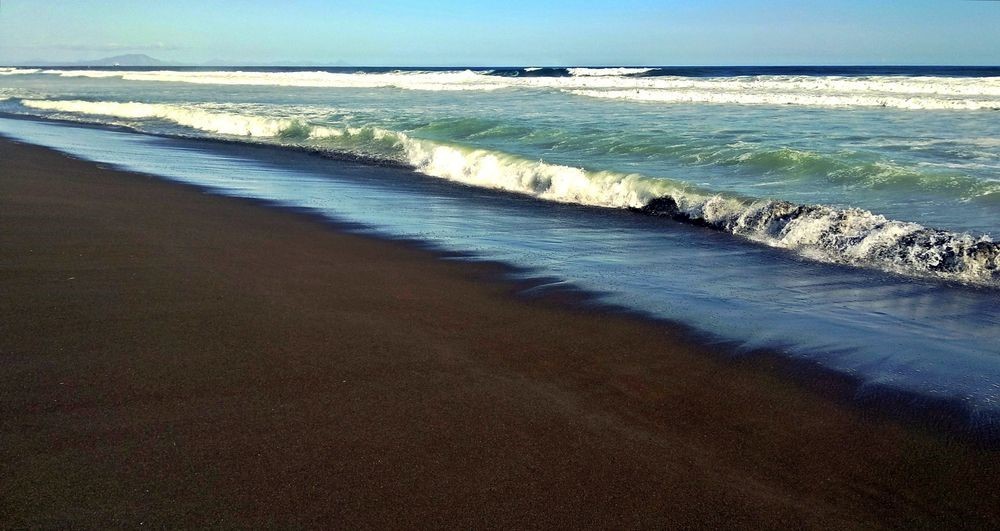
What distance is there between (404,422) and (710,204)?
6916 mm

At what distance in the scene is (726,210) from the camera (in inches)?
→ 360

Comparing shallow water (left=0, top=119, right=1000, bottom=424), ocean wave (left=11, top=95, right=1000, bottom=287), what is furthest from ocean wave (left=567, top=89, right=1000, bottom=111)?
shallow water (left=0, top=119, right=1000, bottom=424)

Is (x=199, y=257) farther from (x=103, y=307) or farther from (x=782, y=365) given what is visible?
(x=782, y=365)

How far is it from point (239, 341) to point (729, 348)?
292 centimetres

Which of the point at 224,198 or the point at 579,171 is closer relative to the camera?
the point at 224,198

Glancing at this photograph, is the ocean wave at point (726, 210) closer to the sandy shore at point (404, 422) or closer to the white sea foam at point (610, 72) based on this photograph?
the sandy shore at point (404, 422)

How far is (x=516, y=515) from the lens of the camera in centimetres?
269

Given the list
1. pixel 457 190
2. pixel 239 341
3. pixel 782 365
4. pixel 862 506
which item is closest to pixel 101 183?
pixel 457 190

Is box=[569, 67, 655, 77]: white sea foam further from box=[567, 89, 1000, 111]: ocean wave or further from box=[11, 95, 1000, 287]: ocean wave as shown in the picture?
box=[11, 95, 1000, 287]: ocean wave

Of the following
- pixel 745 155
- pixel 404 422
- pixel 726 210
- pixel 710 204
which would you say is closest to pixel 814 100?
pixel 745 155

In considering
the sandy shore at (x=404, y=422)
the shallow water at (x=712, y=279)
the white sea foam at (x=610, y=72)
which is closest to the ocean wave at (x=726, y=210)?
the shallow water at (x=712, y=279)

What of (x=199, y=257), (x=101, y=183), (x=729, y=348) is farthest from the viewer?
(x=101, y=183)

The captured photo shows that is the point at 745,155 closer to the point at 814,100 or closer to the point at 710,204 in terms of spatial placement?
the point at 710,204

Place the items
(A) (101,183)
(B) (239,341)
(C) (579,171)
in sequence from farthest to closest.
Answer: (C) (579,171)
(A) (101,183)
(B) (239,341)
